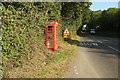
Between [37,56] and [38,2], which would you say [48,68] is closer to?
[37,56]

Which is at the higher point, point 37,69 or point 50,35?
point 50,35

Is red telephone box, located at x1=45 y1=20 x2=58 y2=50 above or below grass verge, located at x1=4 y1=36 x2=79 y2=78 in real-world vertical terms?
above

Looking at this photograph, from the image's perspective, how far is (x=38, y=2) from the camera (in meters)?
13.7

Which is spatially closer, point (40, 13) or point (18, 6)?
point (18, 6)

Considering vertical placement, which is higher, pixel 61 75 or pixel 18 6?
pixel 18 6

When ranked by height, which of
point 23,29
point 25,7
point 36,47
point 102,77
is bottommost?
point 102,77

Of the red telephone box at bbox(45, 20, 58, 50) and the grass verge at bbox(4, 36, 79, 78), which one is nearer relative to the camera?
the grass verge at bbox(4, 36, 79, 78)

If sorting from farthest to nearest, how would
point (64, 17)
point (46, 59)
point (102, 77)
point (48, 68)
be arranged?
point (64, 17) → point (46, 59) → point (48, 68) → point (102, 77)

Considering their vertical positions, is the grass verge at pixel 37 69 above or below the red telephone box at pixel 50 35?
below

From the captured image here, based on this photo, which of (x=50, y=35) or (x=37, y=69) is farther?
(x=50, y=35)

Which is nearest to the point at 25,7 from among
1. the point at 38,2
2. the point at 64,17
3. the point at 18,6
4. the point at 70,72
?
the point at 18,6

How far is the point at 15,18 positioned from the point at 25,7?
1068 millimetres

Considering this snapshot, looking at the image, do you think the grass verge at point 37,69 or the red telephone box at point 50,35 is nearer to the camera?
the grass verge at point 37,69

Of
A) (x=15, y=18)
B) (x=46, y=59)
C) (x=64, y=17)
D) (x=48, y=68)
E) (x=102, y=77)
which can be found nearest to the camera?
(x=15, y=18)
